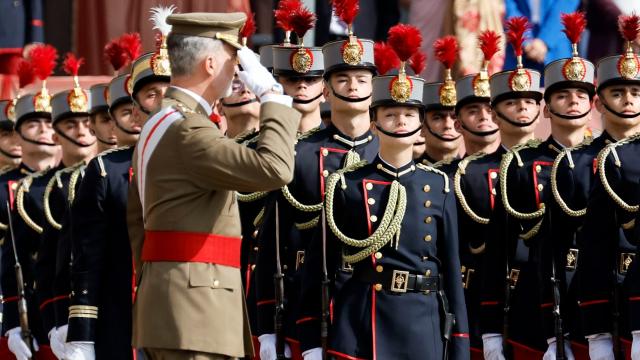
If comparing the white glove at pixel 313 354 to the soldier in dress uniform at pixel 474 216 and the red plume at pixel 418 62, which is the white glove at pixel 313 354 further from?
the red plume at pixel 418 62

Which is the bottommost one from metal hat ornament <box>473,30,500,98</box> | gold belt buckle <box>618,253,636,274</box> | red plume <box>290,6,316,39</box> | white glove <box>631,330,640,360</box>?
white glove <box>631,330,640,360</box>

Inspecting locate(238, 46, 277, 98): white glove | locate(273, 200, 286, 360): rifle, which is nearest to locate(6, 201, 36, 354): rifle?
locate(273, 200, 286, 360): rifle

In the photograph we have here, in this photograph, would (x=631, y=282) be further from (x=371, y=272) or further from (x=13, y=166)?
(x=13, y=166)

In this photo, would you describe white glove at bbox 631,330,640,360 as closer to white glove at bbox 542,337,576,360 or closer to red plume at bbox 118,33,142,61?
white glove at bbox 542,337,576,360

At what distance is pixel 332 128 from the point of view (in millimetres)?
9078

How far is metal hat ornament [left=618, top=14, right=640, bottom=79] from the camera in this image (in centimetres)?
877

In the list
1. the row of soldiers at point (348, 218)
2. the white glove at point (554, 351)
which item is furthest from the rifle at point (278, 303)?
the white glove at point (554, 351)

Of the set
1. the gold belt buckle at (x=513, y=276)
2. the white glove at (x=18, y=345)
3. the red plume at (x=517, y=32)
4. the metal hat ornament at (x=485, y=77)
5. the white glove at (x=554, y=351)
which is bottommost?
the white glove at (x=18, y=345)

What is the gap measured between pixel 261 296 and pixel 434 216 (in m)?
1.42

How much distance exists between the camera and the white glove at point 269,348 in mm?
8797

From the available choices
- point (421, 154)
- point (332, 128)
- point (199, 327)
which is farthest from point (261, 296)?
point (199, 327)

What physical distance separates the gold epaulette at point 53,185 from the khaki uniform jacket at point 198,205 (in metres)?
3.52

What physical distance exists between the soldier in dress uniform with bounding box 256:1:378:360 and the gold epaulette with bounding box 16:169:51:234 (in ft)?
6.20

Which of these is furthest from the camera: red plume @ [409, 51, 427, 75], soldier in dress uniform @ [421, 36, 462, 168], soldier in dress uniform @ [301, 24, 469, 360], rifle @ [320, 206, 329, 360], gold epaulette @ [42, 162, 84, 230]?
soldier in dress uniform @ [421, 36, 462, 168]
